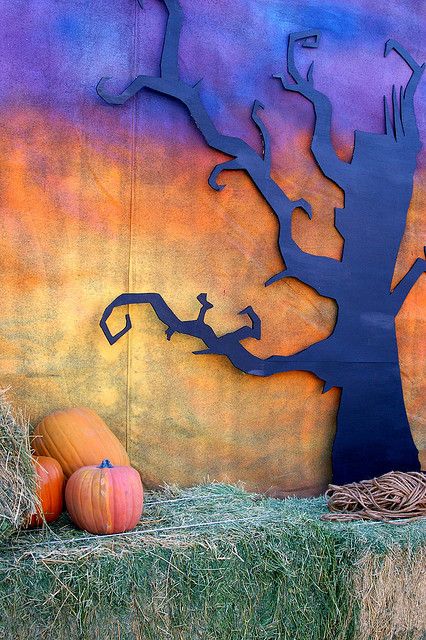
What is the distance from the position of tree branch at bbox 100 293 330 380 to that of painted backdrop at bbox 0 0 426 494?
0.06 meters

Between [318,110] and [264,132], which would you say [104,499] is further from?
[318,110]

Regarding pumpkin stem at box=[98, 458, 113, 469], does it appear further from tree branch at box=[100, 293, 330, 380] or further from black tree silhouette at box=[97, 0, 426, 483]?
black tree silhouette at box=[97, 0, 426, 483]

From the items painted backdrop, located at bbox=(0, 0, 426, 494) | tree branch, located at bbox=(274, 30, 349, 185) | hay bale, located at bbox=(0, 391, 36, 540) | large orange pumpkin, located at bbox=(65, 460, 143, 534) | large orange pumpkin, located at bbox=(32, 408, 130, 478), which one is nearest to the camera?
hay bale, located at bbox=(0, 391, 36, 540)

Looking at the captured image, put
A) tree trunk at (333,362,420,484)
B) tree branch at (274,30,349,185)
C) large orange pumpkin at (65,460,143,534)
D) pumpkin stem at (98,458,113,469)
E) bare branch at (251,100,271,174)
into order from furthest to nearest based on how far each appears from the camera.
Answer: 1. tree trunk at (333,362,420,484)
2. tree branch at (274,30,349,185)
3. bare branch at (251,100,271,174)
4. pumpkin stem at (98,458,113,469)
5. large orange pumpkin at (65,460,143,534)

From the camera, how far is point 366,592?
11.4 ft

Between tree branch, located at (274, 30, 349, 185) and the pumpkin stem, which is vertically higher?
tree branch, located at (274, 30, 349, 185)

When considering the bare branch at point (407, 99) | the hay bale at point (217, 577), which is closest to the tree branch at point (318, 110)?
the bare branch at point (407, 99)

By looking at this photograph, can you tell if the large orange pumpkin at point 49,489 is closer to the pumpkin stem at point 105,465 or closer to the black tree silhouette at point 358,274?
the pumpkin stem at point 105,465

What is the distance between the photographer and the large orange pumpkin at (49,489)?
325 cm

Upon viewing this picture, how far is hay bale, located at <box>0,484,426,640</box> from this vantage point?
2.86m

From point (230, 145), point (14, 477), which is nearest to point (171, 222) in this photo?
point (230, 145)

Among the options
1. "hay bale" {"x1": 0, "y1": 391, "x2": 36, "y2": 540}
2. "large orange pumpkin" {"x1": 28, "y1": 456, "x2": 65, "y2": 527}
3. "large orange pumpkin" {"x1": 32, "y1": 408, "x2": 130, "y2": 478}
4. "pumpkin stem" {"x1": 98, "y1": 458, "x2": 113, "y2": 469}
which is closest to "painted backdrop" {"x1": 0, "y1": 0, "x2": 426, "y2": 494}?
"large orange pumpkin" {"x1": 32, "y1": 408, "x2": 130, "y2": 478}

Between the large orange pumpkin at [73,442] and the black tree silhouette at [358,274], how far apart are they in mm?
778

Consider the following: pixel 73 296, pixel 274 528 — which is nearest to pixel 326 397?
pixel 274 528
